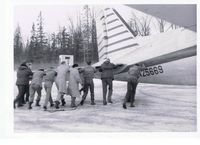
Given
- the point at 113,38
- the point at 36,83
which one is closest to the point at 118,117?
the point at 36,83

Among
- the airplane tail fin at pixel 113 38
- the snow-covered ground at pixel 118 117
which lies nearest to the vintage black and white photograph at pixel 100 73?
the snow-covered ground at pixel 118 117

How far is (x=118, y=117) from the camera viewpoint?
9.70 metres

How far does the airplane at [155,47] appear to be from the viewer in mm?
10461

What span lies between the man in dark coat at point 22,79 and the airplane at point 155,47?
7.76ft

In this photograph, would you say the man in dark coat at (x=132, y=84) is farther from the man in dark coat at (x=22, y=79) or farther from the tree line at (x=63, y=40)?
the man in dark coat at (x=22, y=79)

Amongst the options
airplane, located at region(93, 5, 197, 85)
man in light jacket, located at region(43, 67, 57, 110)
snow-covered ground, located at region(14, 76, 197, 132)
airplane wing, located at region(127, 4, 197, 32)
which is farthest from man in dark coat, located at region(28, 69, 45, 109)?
airplane wing, located at region(127, 4, 197, 32)

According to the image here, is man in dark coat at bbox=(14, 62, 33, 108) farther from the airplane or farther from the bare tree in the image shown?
the bare tree

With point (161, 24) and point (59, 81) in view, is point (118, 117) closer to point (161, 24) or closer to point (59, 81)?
point (59, 81)

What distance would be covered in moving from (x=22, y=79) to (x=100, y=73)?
104 inches

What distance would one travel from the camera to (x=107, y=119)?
9578mm

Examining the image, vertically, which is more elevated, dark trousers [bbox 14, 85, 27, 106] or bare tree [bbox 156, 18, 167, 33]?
bare tree [bbox 156, 18, 167, 33]

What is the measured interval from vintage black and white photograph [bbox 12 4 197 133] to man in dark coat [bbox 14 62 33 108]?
3cm

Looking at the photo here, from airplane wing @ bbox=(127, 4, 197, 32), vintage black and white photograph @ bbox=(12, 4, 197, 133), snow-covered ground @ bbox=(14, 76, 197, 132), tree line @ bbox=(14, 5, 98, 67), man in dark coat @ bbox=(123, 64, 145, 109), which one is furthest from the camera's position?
man in dark coat @ bbox=(123, 64, 145, 109)

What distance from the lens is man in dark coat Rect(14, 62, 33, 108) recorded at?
10493mm
